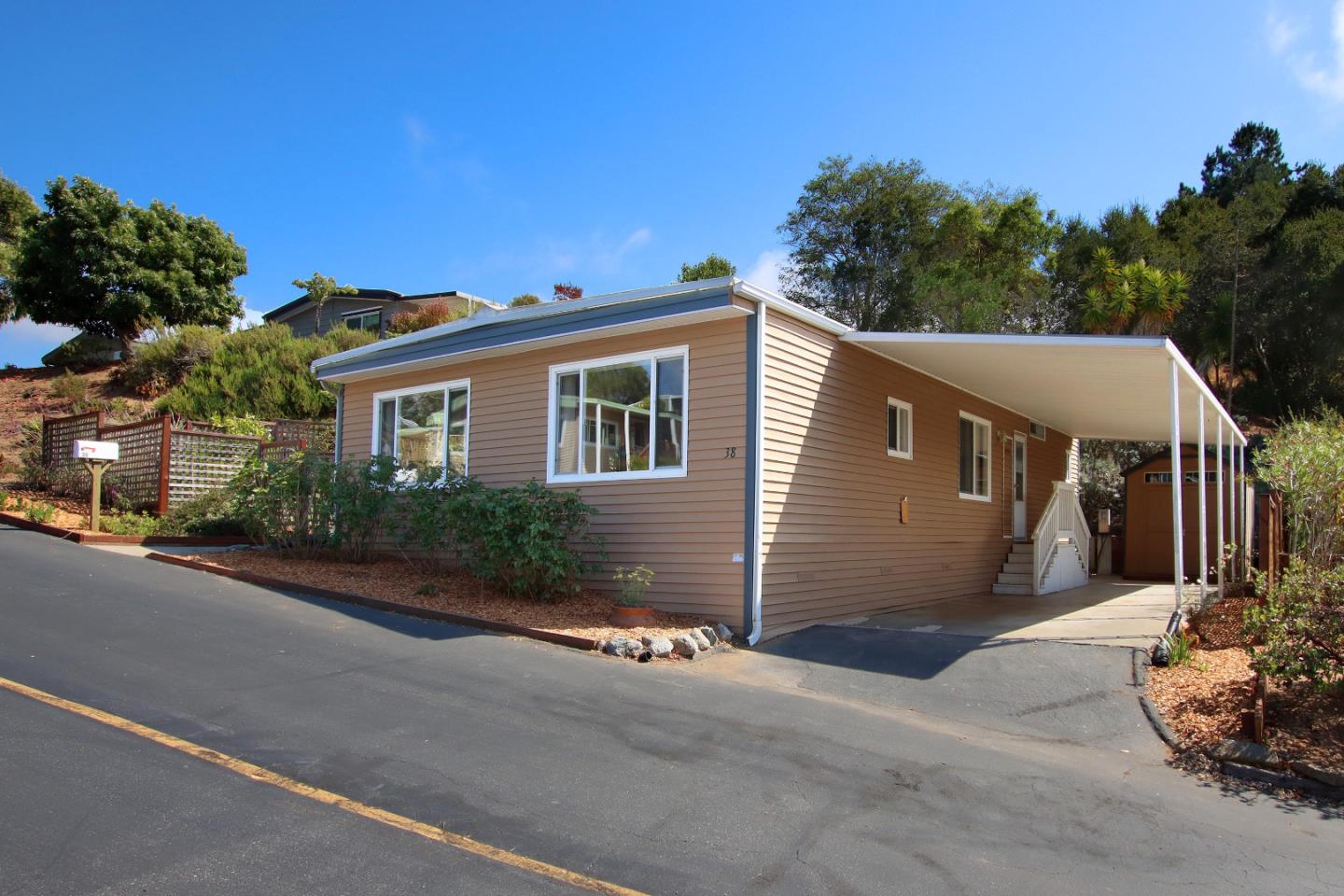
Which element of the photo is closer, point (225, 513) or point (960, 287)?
point (225, 513)

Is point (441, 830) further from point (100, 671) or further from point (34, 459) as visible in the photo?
point (34, 459)

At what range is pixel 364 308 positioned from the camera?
33.4m

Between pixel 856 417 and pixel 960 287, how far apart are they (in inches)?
692

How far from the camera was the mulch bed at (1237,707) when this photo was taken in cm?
589

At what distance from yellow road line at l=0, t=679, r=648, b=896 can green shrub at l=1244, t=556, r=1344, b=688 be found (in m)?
5.35

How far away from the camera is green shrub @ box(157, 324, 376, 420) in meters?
22.0

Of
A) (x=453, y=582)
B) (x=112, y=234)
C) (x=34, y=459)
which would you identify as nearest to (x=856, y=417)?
(x=453, y=582)

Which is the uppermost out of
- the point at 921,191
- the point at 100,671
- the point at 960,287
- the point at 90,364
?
the point at 921,191

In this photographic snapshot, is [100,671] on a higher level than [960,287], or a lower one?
lower

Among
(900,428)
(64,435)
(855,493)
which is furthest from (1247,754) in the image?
(64,435)

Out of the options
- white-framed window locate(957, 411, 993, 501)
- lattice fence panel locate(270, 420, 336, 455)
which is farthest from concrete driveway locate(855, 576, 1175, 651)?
lattice fence panel locate(270, 420, 336, 455)

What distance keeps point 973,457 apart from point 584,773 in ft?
35.2

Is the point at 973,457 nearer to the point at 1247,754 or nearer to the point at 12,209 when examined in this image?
the point at 1247,754

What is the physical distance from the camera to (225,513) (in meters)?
13.8
